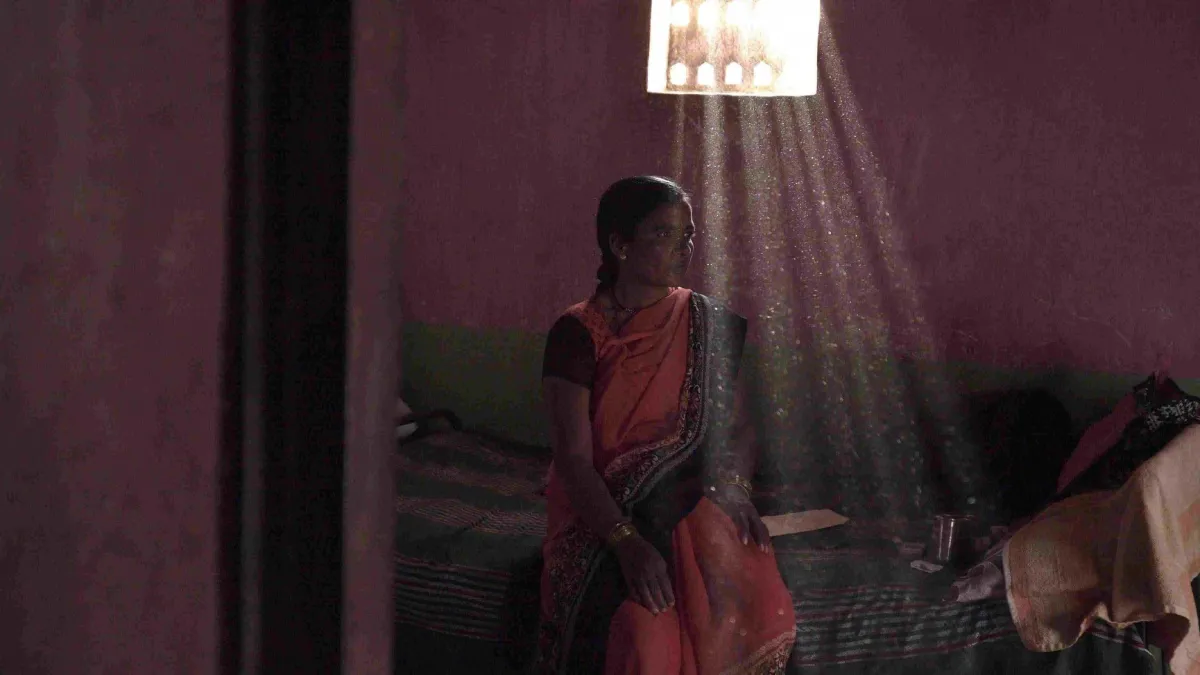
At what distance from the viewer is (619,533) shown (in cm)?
202

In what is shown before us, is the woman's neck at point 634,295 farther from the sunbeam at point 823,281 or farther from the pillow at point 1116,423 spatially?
the sunbeam at point 823,281

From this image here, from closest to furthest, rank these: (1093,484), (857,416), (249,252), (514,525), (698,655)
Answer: (249,252) → (698,655) → (1093,484) → (514,525) → (857,416)

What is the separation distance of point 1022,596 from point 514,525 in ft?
4.22

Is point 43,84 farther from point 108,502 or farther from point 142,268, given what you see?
point 108,502

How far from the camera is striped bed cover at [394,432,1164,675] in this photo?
2.55 meters

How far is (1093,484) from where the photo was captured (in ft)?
9.16

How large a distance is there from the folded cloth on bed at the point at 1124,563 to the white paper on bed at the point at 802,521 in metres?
0.59

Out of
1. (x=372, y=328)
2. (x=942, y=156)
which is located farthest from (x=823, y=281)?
(x=372, y=328)

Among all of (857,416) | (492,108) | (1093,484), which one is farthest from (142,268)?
(492,108)

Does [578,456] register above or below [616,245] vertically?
below

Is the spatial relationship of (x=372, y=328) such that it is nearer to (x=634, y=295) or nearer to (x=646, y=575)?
(x=646, y=575)

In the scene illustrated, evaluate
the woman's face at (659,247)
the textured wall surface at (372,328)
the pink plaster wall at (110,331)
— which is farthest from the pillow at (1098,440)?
the pink plaster wall at (110,331)

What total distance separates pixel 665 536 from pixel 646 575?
0.12 m

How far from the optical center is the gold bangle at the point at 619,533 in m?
2.02
